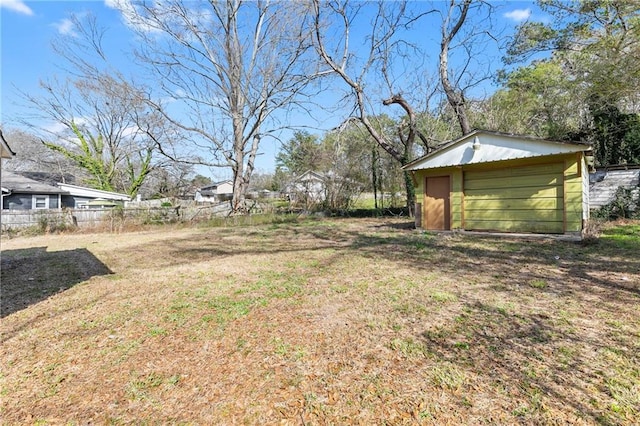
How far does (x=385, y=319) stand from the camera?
2.80 m

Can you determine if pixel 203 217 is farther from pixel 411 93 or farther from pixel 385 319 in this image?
pixel 385 319

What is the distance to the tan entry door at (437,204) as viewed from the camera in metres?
8.60

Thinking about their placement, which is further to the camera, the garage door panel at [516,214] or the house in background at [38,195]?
the house in background at [38,195]

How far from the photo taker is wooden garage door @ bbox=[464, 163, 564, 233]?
6.91 metres

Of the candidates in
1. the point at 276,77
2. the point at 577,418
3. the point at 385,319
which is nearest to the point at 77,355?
the point at 385,319

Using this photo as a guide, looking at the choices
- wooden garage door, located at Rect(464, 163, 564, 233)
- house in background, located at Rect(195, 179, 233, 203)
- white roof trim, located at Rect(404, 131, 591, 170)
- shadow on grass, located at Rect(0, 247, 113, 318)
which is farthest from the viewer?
house in background, located at Rect(195, 179, 233, 203)

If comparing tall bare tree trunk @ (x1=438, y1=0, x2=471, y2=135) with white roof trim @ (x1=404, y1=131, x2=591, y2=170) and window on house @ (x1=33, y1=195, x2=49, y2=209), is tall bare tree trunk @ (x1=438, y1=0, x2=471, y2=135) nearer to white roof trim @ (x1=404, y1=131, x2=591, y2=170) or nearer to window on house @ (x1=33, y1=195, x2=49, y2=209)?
white roof trim @ (x1=404, y1=131, x2=591, y2=170)

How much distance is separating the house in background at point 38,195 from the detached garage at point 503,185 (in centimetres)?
1770

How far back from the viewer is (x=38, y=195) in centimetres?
1600

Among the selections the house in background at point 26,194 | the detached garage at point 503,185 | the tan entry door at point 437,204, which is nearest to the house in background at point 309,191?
the detached garage at point 503,185

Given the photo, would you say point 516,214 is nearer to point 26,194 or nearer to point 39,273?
point 39,273

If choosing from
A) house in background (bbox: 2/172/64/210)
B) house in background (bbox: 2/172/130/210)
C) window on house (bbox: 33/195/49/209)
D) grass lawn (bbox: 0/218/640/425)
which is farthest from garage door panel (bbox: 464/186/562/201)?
window on house (bbox: 33/195/49/209)

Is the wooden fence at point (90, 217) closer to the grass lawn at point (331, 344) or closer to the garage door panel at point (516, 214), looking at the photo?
the grass lawn at point (331, 344)

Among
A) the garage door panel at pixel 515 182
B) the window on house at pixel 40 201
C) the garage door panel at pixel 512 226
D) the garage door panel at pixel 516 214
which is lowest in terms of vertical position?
the garage door panel at pixel 512 226
